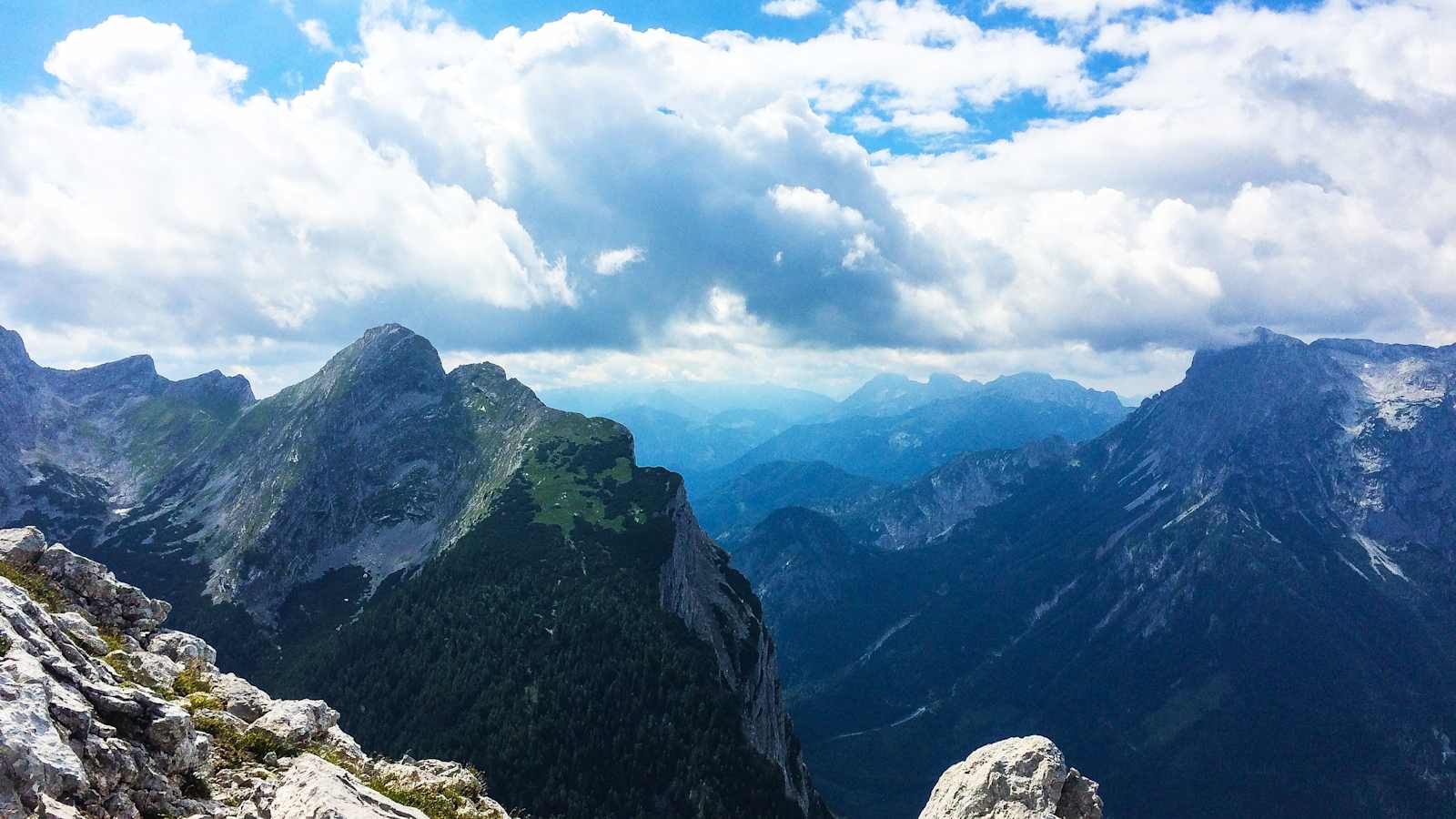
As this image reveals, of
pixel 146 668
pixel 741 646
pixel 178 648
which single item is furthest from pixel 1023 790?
pixel 741 646

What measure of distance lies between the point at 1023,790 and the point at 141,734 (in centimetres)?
2780

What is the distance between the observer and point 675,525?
630ft

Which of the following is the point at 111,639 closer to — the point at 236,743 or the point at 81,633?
the point at 81,633

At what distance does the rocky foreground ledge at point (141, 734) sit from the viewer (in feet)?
50.3

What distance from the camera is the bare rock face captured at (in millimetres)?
24281

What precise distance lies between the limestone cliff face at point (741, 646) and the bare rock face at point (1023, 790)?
122136 millimetres

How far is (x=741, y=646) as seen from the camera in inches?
6801

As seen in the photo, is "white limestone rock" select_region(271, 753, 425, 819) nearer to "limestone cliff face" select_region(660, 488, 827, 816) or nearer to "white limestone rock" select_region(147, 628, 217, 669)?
"white limestone rock" select_region(147, 628, 217, 669)

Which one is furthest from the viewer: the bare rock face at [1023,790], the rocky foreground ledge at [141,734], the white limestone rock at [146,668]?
the white limestone rock at [146,668]

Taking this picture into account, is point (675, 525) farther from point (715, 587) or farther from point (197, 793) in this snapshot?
point (197, 793)

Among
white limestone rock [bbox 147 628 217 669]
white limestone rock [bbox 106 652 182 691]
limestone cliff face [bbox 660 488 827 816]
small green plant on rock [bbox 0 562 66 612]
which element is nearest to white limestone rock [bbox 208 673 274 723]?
white limestone rock [bbox 147 628 217 669]

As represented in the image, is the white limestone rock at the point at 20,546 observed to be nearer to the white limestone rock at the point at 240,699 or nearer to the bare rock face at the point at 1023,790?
the white limestone rock at the point at 240,699

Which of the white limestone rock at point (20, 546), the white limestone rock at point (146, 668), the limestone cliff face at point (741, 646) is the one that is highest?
the white limestone rock at point (20, 546)

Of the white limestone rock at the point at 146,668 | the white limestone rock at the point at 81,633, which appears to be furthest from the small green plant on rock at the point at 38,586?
the white limestone rock at the point at 146,668
